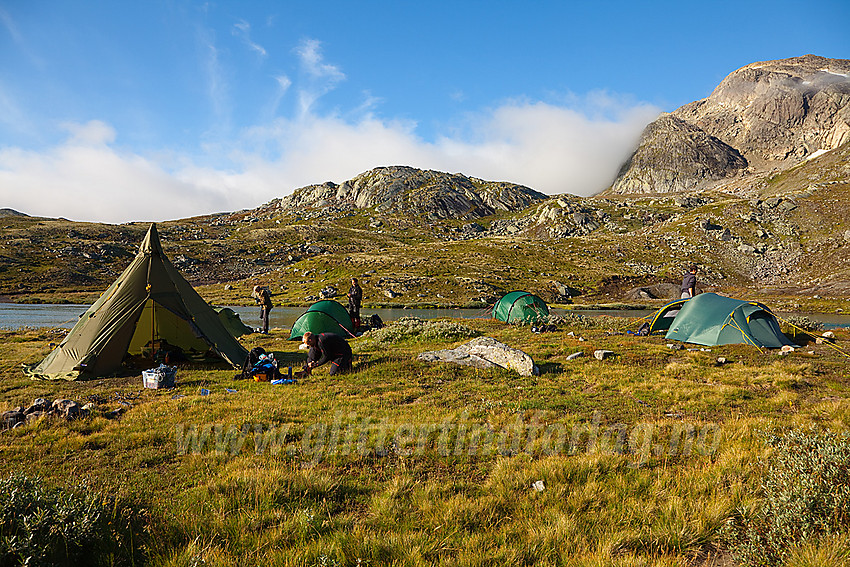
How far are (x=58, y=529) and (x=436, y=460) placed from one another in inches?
200

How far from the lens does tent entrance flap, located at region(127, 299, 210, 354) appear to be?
1736cm

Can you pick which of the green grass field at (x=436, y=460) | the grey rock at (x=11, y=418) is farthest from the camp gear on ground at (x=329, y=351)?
the grey rock at (x=11, y=418)

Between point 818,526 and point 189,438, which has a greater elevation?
point 818,526

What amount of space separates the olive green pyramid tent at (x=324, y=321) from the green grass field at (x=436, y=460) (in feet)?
28.1

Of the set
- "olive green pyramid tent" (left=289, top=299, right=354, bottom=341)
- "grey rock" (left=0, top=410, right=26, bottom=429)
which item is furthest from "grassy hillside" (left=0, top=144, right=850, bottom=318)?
"grey rock" (left=0, top=410, right=26, bottom=429)

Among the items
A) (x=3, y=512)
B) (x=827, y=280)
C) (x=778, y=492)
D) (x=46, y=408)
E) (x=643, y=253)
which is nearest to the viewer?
(x=3, y=512)

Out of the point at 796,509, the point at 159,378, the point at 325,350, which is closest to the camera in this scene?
the point at 796,509

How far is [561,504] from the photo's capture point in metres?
5.32

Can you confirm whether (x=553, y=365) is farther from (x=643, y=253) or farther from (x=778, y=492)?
(x=643, y=253)

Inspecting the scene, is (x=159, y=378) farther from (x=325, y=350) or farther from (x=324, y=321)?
(x=324, y=321)

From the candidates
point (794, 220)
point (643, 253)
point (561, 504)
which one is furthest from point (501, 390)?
point (794, 220)

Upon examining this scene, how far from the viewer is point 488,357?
1515 centimetres

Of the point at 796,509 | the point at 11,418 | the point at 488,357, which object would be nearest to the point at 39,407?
the point at 11,418

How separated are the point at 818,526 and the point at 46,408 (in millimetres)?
14409
